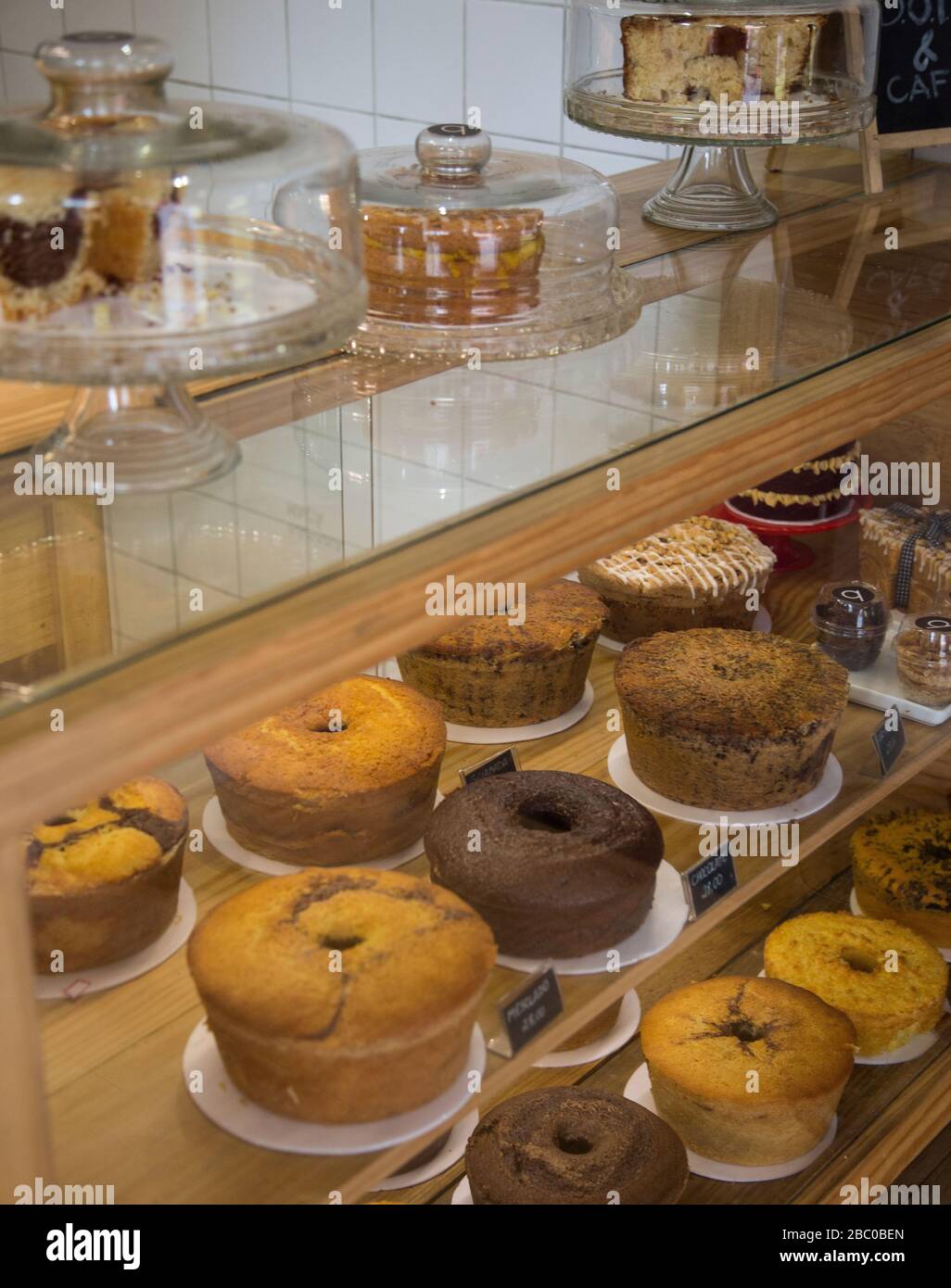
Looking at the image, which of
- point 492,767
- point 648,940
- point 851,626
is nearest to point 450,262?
point 492,767

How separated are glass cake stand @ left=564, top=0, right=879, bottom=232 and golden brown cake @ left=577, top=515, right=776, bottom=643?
1.09 ft

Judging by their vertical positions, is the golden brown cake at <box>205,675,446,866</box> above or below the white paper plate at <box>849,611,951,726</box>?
above

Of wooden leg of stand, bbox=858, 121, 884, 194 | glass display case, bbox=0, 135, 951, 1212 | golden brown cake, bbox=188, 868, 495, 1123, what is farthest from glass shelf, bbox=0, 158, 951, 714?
golden brown cake, bbox=188, 868, 495, 1123

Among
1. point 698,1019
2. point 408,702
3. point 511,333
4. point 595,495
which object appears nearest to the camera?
point 595,495

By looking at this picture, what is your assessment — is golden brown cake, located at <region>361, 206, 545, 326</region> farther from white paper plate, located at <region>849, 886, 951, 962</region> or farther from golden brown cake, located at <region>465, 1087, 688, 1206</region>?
white paper plate, located at <region>849, 886, 951, 962</region>

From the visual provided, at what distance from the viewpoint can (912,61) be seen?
1.66m

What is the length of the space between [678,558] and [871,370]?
1.31ft

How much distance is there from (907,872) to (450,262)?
1.00 meters

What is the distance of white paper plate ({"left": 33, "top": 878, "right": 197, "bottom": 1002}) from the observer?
946 mm

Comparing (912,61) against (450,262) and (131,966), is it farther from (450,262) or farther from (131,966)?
(131,966)

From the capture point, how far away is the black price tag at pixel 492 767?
51.9 inches

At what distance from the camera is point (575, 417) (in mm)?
1025
